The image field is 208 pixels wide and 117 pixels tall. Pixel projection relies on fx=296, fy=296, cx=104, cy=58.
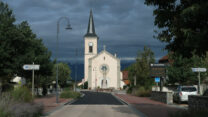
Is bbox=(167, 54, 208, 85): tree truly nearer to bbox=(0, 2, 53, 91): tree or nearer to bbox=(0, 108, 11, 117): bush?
bbox=(0, 2, 53, 91): tree

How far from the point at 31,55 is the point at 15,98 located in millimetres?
19089

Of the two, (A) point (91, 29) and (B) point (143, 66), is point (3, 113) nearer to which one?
(B) point (143, 66)

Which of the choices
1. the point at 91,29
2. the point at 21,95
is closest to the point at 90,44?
the point at 91,29

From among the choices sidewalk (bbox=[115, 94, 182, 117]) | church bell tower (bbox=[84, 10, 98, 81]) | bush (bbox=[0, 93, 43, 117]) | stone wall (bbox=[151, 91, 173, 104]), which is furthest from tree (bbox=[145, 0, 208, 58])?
church bell tower (bbox=[84, 10, 98, 81])

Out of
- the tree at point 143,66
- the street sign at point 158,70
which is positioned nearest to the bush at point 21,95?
the street sign at point 158,70

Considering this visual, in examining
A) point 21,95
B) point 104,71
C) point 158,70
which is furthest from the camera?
point 104,71

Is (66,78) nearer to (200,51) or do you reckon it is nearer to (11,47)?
(11,47)

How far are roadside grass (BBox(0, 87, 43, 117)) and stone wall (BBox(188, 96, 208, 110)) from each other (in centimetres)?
720

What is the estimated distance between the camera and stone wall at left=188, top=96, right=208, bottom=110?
12.9 metres

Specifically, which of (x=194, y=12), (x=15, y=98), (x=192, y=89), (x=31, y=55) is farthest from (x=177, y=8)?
(x=31, y=55)

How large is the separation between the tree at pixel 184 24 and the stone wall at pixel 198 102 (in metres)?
3.73

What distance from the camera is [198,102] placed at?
45.9 ft

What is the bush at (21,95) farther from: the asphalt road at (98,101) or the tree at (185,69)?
the tree at (185,69)

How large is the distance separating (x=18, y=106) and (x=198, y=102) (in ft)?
26.8
